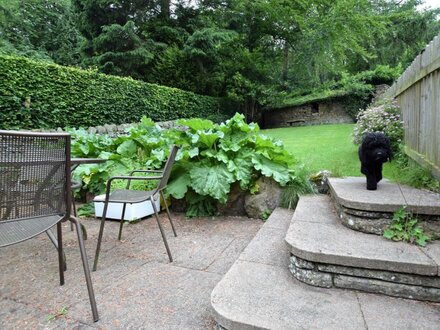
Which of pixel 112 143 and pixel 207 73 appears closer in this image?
pixel 112 143

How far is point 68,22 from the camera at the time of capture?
612 inches

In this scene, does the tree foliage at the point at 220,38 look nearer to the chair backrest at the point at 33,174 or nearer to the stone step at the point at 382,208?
the chair backrest at the point at 33,174

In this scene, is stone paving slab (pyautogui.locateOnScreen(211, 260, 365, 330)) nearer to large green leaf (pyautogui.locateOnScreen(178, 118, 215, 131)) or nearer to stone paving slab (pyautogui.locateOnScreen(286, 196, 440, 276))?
stone paving slab (pyautogui.locateOnScreen(286, 196, 440, 276))

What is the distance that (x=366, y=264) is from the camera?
1.51m

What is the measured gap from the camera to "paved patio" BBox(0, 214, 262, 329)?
1.53m

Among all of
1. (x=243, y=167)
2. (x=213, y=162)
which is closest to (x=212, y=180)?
(x=213, y=162)

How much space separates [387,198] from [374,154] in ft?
1.15

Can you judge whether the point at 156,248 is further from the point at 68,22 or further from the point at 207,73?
the point at 68,22

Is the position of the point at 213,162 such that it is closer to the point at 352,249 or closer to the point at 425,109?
the point at 352,249

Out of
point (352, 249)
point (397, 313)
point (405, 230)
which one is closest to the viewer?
point (397, 313)

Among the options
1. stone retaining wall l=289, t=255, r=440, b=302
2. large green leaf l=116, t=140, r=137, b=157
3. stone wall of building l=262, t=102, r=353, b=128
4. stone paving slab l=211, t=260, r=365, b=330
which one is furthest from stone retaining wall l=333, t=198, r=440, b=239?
stone wall of building l=262, t=102, r=353, b=128

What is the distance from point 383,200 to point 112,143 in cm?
334

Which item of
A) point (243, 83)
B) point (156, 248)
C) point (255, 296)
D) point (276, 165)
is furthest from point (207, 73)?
point (255, 296)

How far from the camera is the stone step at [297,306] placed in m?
1.27
